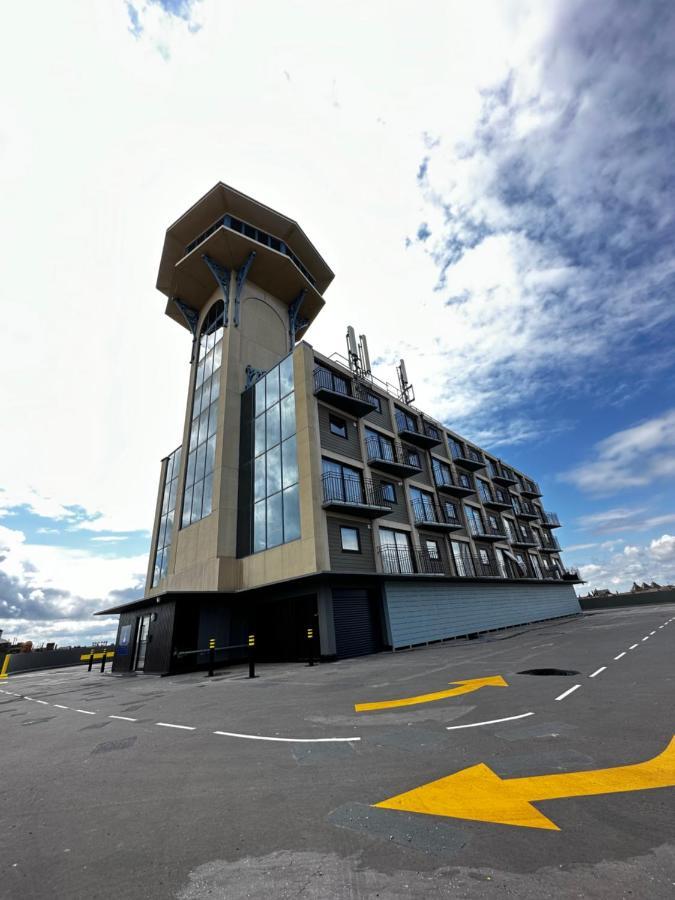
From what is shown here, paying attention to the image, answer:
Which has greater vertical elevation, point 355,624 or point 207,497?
point 207,497

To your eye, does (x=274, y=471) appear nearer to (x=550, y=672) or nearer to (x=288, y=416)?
(x=288, y=416)

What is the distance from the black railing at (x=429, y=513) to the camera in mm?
25109

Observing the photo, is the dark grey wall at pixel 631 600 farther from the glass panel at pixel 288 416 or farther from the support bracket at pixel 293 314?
the glass panel at pixel 288 416

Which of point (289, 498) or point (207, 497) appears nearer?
point (289, 498)

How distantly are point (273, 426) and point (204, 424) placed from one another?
276 inches

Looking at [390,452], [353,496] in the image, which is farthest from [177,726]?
[390,452]

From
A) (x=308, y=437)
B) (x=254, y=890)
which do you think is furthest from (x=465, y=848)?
(x=308, y=437)

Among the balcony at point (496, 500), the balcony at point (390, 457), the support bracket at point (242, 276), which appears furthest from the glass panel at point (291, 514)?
the balcony at point (496, 500)

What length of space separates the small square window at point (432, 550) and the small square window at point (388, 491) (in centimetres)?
388

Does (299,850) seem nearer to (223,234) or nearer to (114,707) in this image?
(114,707)

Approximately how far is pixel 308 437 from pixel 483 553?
18.9 meters

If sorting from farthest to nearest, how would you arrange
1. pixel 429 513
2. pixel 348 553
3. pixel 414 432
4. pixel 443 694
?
pixel 414 432 < pixel 429 513 < pixel 348 553 < pixel 443 694

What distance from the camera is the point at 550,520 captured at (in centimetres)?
4788

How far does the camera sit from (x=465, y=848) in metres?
2.99
